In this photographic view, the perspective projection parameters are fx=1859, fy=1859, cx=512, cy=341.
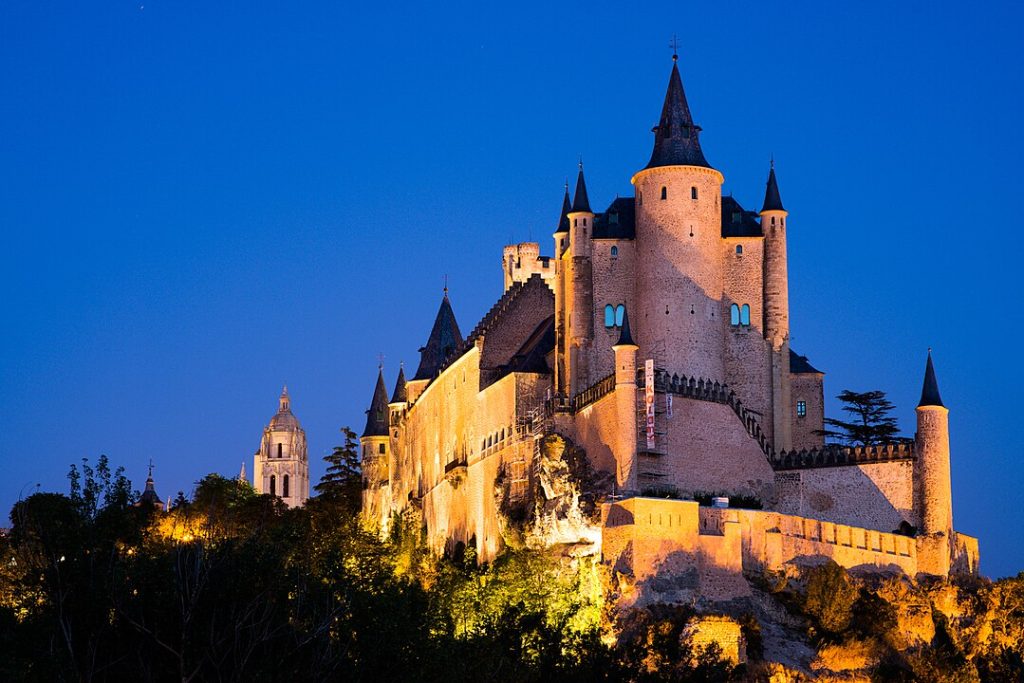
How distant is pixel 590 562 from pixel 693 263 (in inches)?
579

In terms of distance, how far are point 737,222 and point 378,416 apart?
38.4 m

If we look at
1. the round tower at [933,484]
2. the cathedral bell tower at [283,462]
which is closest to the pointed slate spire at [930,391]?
the round tower at [933,484]

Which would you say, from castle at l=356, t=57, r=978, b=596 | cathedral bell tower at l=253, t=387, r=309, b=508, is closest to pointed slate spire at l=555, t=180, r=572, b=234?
castle at l=356, t=57, r=978, b=596

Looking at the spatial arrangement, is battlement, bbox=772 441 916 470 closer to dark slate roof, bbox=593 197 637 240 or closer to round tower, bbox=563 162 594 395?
round tower, bbox=563 162 594 395

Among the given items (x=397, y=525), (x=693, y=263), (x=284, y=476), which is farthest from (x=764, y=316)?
(x=284, y=476)

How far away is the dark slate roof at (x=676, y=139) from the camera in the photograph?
258 ft

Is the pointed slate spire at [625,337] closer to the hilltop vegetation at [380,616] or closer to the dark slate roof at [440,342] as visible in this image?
the hilltop vegetation at [380,616]

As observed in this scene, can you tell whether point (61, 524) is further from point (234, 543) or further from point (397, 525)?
point (397, 525)

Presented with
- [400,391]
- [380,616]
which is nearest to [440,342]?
[400,391]

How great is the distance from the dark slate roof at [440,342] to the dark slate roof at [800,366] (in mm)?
26352

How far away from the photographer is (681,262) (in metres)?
77.4

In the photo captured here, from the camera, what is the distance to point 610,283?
3105 inches

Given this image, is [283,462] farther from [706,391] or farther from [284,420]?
[706,391]

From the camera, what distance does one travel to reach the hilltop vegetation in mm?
44938
